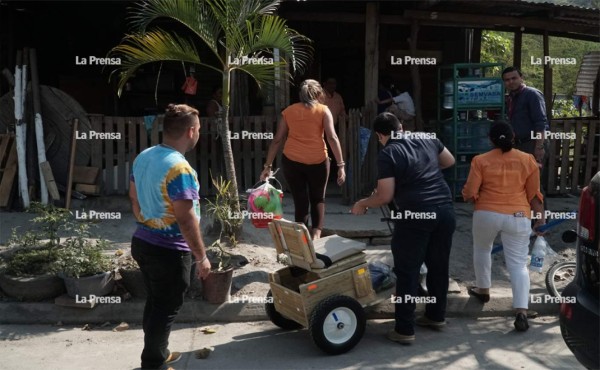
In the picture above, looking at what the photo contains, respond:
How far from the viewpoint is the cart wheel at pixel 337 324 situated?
4.98m

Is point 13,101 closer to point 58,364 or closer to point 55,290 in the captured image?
point 55,290

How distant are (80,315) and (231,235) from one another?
67.8 inches

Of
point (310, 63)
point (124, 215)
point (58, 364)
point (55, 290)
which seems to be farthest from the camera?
point (310, 63)

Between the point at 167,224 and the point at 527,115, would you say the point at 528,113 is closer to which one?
the point at 527,115

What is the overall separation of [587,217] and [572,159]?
7.55m

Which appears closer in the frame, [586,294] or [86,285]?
[586,294]

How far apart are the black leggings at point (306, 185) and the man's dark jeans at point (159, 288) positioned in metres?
2.35

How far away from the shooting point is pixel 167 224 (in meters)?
4.44

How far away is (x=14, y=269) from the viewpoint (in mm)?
6078

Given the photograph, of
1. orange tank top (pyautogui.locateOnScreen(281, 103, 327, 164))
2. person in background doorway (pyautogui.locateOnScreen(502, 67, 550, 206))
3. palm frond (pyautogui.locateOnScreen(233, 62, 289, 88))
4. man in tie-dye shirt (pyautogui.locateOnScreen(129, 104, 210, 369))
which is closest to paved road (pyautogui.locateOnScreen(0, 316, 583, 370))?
man in tie-dye shirt (pyautogui.locateOnScreen(129, 104, 210, 369))

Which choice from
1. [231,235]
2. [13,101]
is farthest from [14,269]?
[13,101]

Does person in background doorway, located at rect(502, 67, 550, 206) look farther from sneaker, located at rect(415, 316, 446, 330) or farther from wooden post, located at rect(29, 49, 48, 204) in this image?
wooden post, located at rect(29, 49, 48, 204)

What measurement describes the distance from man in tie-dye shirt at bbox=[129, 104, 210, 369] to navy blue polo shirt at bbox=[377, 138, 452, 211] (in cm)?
151

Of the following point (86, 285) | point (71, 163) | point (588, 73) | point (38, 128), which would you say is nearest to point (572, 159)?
point (588, 73)
